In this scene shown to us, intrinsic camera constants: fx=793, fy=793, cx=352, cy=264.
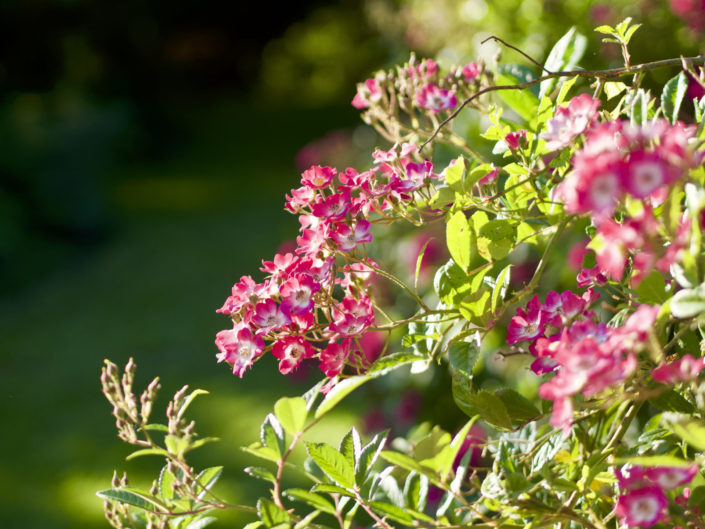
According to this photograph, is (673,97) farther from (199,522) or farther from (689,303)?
(199,522)

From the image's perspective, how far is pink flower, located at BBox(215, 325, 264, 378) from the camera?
729 millimetres

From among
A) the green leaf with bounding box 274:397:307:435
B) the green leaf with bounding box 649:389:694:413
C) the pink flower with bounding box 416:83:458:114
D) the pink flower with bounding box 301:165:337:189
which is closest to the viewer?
the green leaf with bounding box 274:397:307:435

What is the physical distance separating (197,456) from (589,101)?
2.70 m

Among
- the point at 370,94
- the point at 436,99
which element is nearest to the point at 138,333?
the point at 370,94

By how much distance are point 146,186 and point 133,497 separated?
23.2 feet

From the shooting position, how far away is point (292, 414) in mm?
584

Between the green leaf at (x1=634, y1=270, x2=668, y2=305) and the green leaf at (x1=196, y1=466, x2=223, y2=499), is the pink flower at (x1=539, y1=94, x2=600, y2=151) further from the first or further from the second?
the green leaf at (x1=196, y1=466, x2=223, y2=499)

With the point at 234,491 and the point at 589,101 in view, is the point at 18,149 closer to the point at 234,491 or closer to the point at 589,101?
the point at 234,491

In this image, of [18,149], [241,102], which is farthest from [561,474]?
[241,102]

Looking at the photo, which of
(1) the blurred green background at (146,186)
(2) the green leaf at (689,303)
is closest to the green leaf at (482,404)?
(2) the green leaf at (689,303)

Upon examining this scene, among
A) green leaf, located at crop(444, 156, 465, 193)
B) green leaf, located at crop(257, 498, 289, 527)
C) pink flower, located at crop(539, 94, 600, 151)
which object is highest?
green leaf, located at crop(444, 156, 465, 193)

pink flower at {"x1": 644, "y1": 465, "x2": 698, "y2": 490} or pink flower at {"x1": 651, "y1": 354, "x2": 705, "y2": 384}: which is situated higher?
pink flower at {"x1": 651, "y1": 354, "x2": 705, "y2": 384}

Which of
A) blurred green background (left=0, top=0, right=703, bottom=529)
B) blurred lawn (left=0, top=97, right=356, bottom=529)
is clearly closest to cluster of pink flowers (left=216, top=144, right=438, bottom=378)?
blurred green background (left=0, top=0, right=703, bottom=529)

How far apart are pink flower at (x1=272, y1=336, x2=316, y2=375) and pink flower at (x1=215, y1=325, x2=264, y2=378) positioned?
2 centimetres
